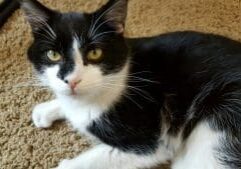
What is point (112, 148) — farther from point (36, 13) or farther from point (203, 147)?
point (36, 13)

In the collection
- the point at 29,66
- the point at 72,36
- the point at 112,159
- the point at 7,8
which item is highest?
the point at 72,36

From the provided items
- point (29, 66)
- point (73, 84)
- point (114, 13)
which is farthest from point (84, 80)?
point (29, 66)

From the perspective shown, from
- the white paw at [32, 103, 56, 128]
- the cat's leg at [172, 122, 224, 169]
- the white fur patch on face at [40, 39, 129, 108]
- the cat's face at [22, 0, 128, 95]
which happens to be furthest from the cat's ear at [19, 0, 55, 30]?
the cat's leg at [172, 122, 224, 169]

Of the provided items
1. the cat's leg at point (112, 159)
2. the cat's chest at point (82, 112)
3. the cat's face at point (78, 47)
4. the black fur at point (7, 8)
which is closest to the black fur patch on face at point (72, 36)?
the cat's face at point (78, 47)

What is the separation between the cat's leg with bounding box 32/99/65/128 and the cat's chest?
149mm

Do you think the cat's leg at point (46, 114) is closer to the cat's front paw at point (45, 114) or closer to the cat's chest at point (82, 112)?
the cat's front paw at point (45, 114)

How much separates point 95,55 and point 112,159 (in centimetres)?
30

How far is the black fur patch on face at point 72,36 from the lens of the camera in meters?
0.99

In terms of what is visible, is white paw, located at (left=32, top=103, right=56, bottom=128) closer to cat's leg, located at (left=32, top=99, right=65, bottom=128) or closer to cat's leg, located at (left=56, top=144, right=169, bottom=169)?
cat's leg, located at (left=32, top=99, right=65, bottom=128)

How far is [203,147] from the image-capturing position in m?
1.09

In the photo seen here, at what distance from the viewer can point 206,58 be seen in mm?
1127

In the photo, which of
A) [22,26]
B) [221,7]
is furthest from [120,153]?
[221,7]

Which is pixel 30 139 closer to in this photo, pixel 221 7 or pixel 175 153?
pixel 175 153

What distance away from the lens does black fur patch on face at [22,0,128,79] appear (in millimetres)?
987
